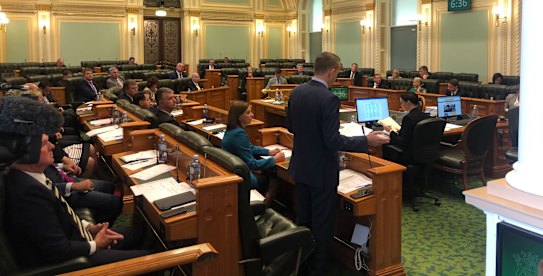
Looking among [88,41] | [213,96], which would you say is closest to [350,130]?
[213,96]

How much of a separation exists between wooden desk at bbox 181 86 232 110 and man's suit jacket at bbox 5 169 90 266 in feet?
22.3

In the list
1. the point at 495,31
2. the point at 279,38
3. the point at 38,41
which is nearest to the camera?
the point at 495,31

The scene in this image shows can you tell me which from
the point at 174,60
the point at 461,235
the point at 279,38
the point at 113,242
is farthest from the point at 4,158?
the point at 279,38

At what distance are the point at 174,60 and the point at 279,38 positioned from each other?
186 inches

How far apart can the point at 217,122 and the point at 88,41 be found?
11579mm

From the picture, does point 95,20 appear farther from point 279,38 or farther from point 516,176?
point 516,176

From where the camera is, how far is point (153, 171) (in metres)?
3.73

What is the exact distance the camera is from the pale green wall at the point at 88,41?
15688mm

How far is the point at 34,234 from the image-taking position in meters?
2.14

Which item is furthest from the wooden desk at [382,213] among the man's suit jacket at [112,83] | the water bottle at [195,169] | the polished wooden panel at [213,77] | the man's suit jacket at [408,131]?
the polished wooden panel at [213,77]

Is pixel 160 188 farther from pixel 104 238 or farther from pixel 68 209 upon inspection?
pixel 68 209

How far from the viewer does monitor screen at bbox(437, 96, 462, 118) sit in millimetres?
6406

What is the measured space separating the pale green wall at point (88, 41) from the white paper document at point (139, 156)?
Answer: 12.9 metres

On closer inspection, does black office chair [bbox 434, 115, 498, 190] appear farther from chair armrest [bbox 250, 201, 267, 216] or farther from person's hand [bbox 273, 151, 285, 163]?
chair armrest [bbox 250, 201, 267, 216]
